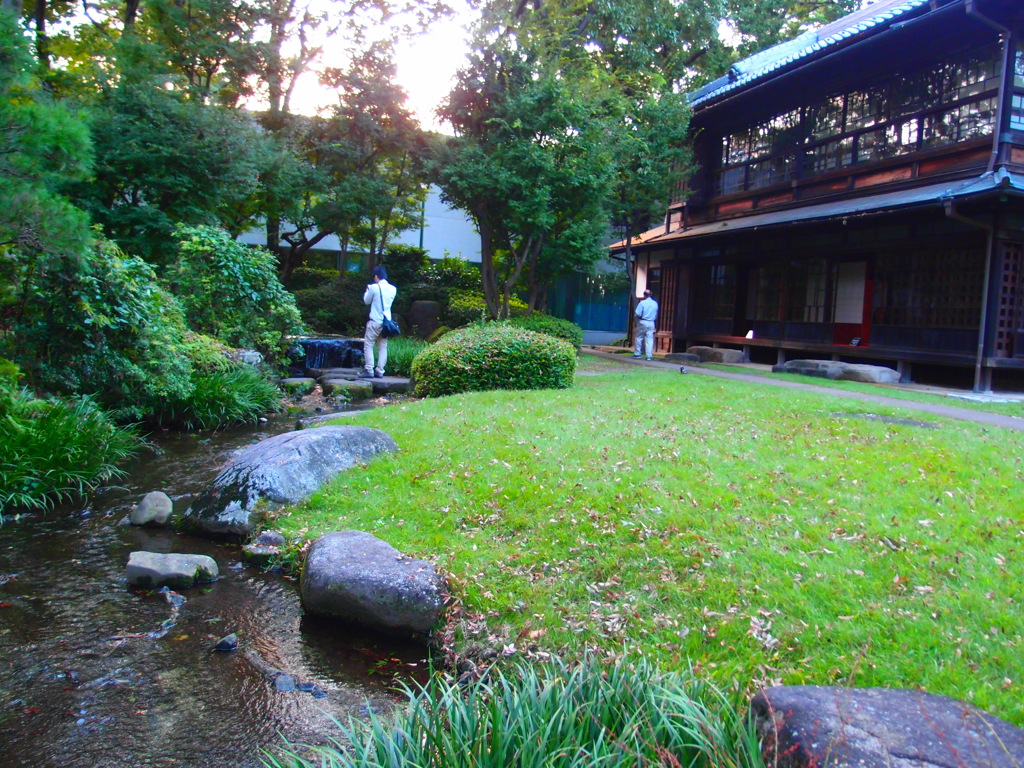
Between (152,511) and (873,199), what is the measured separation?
1453 centimetres

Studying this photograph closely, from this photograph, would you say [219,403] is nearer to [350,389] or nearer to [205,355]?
[205,355]

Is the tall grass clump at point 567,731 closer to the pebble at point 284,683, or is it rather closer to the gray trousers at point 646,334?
the pebble at point 284,683

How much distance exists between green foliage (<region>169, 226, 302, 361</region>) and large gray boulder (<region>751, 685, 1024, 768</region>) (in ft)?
37.9

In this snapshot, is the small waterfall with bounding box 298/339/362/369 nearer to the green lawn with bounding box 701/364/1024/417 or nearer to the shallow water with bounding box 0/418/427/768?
the green lawn with bounding box 701/364/1024/417

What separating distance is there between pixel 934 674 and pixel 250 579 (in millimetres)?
4456

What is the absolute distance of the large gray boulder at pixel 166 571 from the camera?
5285 millimetres

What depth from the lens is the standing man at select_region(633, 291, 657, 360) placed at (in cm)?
1941

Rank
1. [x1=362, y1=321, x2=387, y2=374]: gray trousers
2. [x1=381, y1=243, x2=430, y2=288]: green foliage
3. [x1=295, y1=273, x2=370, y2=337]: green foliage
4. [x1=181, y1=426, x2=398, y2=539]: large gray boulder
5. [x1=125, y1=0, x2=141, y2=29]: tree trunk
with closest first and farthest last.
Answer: [x1=181, y1=426, x2=398, y2=539]: large gray boulder, [x1=362, y1=321, x2=387, y2=374]: gray trousers, [x1=125, y1=0, x2=141, y2=29]: tree trunk, [x1=295, y1=273, x2=370, y2=337]: green foliage, [x1=381, y1=243, x2=430, y2=288]: green foliage

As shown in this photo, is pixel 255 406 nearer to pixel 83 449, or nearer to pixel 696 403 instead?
pixel 83 449

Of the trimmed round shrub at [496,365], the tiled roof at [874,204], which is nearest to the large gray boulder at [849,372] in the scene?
the tiled roof at [874,204]

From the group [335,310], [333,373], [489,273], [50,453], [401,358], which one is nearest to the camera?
[50,453]

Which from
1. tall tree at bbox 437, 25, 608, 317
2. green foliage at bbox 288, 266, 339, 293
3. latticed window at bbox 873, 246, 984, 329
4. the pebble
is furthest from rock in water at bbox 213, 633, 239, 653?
green foliage at bbox 288, 266, 339, 293

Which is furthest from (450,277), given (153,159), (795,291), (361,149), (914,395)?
(914,395)

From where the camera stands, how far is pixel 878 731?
2.64m
